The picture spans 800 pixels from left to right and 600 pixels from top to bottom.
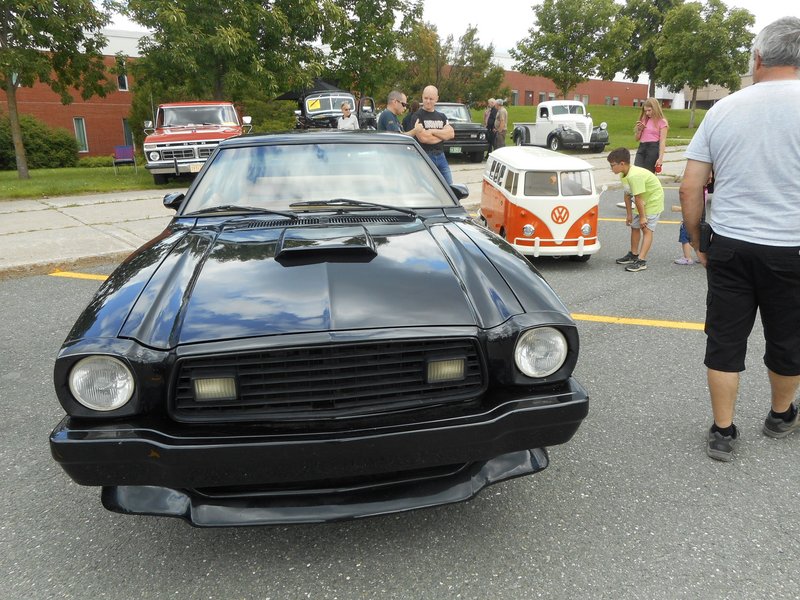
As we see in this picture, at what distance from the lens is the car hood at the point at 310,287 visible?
2031 millimetres

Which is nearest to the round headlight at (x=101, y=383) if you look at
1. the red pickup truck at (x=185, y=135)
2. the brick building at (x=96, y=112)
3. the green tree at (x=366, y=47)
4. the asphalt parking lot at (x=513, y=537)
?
the asphalt parking lot at (x=513, y=537)

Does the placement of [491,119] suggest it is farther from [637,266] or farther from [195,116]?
[637,266]

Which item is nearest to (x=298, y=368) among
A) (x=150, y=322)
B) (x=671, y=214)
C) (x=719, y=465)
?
(x=150, y=322)

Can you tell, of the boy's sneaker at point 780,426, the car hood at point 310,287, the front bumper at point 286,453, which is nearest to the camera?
the front bumper at point 286,453

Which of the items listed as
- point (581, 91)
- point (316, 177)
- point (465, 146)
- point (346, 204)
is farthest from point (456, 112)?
point (581, 91)

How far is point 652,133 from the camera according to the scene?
808 centimetres

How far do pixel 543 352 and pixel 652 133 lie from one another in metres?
7.06

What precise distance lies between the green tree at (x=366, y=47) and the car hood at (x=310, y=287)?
19.2 metres

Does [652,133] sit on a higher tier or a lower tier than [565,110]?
lower

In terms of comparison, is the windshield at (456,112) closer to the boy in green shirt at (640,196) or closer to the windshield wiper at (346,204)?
the boy in green shirt at (640,196)

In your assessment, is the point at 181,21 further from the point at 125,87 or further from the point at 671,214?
the point at 125,87

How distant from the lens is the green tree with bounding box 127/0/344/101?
48.1ft

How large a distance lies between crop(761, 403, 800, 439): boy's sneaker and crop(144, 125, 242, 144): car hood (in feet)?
37.8

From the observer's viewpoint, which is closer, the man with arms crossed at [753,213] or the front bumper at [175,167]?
the man with arms crossed at [753,213]
